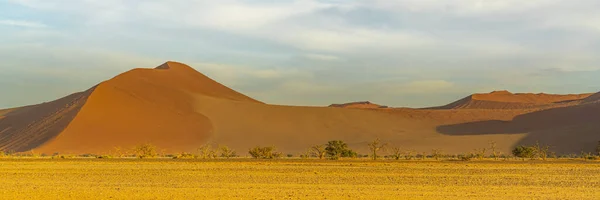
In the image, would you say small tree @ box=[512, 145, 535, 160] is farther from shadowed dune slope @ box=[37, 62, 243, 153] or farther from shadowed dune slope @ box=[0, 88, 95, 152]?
shadowed dune slope @ box=[0, 88, 95, 152]

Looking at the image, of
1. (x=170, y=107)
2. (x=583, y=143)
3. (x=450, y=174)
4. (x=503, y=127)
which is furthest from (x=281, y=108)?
(x=450, y=174)

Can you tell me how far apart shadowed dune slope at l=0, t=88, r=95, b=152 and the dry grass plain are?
127 ft

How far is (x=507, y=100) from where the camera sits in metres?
144

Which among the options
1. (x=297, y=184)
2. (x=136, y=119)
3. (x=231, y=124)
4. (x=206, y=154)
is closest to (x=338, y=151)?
(x=206, y=154)

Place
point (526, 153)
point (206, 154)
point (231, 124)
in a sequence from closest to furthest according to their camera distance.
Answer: point (526, 153) < point (206, 154) < point (231, 124)

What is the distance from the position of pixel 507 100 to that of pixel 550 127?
219 ft

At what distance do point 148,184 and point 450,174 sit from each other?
10.1 m

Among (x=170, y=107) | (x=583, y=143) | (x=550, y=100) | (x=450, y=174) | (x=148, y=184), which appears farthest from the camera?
(x=550, y=100)

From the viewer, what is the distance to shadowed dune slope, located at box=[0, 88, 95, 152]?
2557 inches

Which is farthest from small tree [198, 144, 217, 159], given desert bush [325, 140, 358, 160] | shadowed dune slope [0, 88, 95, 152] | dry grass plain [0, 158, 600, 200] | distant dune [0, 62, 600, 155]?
dry grass plain [0, 158, 600, 200]

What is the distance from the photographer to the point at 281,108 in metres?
82.5

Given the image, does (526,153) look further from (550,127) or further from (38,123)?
(38,123)

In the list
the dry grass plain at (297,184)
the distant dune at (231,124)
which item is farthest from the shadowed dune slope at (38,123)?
the dry grass plain at (297,184)

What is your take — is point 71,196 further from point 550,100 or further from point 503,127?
point 550,100
